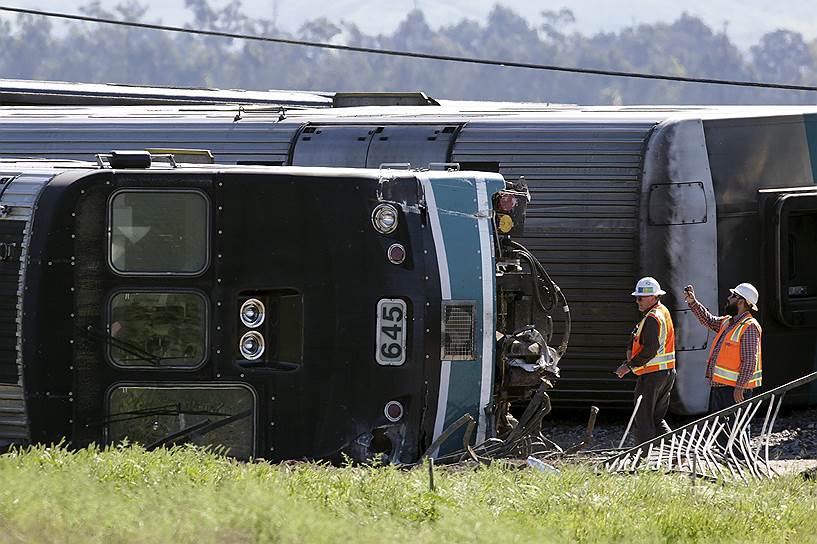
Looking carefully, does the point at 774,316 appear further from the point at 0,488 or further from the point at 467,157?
the point at 0,488

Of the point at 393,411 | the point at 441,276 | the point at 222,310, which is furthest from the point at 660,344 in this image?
the point at 222,310

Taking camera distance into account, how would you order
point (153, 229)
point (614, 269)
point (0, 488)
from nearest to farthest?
point (0, 488)
point (153, 229)
point (614, 269)

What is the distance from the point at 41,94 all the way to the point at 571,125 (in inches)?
309

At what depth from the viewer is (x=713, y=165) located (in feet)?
42.4

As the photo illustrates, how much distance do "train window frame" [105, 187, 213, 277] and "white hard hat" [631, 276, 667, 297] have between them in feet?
12.7

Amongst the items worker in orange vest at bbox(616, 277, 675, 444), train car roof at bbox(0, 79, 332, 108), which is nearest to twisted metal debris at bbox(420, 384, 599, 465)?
worker in orange vest at bbox(616, 277, 675, 444)

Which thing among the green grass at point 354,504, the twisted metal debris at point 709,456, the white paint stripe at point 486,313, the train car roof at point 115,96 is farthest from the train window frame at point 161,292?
the train car roof at point 115,96

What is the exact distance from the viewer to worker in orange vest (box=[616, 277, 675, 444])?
11.5 m

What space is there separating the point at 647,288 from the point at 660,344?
440mm

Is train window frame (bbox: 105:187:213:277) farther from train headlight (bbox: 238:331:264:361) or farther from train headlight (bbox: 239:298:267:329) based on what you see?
train headlight (bbox: 238:331:264:361)

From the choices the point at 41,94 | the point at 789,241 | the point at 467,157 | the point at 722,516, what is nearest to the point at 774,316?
the point at 789,241

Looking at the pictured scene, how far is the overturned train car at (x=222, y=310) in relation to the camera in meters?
9.08

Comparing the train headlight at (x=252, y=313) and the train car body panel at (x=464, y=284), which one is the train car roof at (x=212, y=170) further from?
the train headlight at (x=252, y=313)

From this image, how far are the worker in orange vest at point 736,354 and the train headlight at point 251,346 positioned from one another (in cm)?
421
